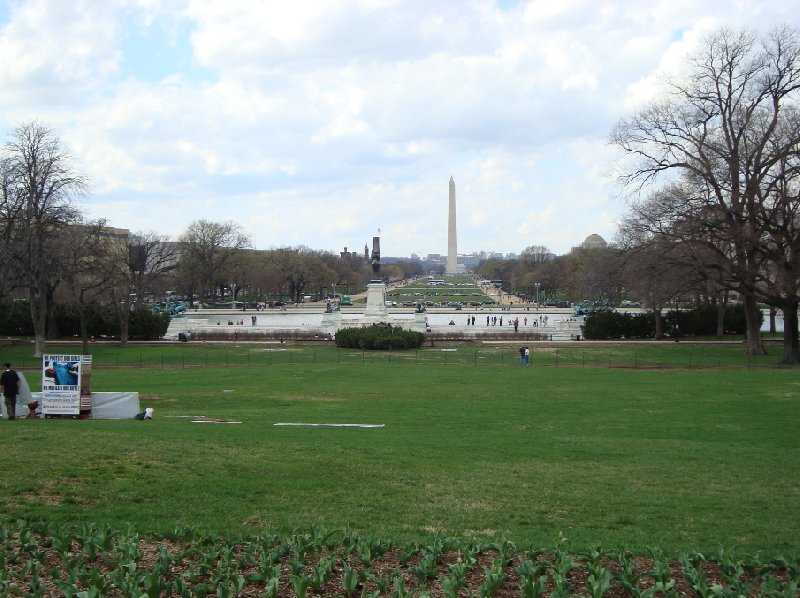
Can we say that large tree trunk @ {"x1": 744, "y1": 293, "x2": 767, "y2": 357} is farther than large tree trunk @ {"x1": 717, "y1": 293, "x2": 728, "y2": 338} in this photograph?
No

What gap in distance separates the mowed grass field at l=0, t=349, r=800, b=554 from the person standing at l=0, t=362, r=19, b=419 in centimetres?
161

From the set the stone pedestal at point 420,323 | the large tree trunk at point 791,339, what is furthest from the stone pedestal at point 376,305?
the large tree trunk at point 791,339

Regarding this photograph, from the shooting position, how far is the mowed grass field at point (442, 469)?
10422mm

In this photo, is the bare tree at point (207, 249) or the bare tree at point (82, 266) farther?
the bare tree at point (207, 249)

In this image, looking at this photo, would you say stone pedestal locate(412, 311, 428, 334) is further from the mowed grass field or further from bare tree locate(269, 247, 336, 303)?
bare tree locate(269, 247, 336, 303)

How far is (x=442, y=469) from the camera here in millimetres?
14172

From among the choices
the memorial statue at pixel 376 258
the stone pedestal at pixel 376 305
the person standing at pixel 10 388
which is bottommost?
the person standing at pixel 10 388

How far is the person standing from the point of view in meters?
18.8

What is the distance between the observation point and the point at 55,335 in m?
59.0

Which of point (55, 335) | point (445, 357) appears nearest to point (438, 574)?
point (445, 357)

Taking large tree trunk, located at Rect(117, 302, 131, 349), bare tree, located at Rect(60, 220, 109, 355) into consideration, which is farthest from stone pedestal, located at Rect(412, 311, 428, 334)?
bare tree, located at Rect(60, 220, 109, 355)

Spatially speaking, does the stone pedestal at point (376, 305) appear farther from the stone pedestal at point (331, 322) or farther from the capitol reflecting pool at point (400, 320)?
the stone pedestal at point (331, 322)

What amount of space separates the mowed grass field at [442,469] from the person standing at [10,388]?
5.27 feet

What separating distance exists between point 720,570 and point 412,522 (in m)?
3.87
